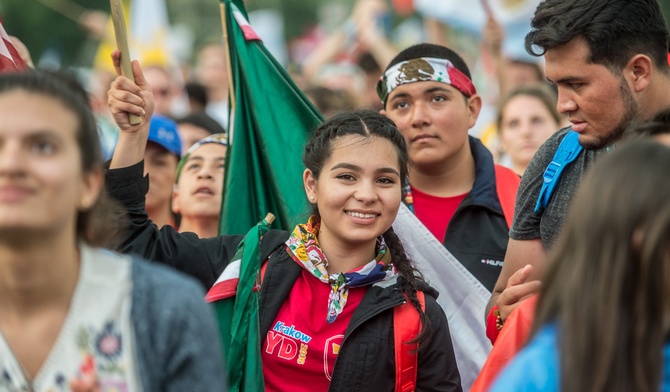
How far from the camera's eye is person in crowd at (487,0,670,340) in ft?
12.5

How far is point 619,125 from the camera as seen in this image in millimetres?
3807

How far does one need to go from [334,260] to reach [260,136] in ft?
4.20

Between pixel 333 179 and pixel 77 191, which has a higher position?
pixel 333 179

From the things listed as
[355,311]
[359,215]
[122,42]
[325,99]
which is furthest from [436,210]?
[325,99]

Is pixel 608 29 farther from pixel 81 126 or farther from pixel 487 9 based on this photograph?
pixel 487 9

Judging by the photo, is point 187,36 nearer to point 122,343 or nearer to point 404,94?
point 404,94

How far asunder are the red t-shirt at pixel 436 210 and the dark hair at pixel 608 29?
51.2 inches

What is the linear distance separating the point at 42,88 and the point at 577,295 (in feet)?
4.42

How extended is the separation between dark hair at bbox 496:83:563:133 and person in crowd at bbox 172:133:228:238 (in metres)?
2.36

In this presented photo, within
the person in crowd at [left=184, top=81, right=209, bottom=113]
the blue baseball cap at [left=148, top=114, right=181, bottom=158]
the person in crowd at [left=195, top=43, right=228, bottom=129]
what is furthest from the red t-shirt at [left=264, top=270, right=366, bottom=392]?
the person in crowd at [left=195, top=43, right=228, bottom=129]

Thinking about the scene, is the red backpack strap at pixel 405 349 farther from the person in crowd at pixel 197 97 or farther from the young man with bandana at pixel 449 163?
the person in crowd at pixel 197 97

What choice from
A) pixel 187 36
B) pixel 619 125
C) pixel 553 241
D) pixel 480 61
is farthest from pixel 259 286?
pixel 187 36

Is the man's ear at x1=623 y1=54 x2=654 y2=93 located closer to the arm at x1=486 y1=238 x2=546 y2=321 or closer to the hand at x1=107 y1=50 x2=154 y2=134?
the arm at x1=486 y1=238 x2=546 y2=321

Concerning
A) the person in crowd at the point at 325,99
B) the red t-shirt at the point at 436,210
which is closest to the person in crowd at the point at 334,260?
the red t-shirt at the point at 436,210
